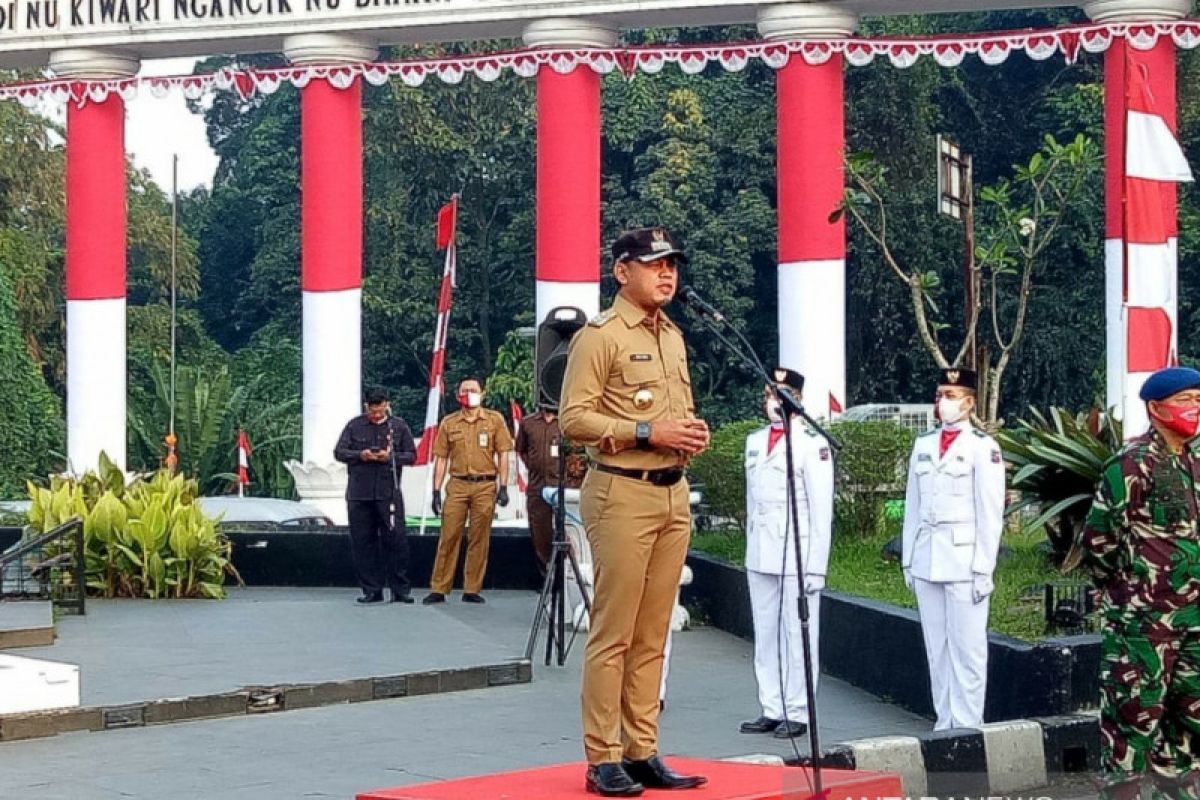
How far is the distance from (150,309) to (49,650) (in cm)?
2556

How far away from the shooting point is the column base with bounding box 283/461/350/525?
20250 millimetres

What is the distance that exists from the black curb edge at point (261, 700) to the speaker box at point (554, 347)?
60.7 inches

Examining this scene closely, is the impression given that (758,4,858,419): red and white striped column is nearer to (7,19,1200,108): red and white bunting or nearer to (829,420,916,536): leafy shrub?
(7,19,1200,108): red and white bunting

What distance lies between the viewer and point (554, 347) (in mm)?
12328

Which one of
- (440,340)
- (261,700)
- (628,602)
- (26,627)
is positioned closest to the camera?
(628,602)

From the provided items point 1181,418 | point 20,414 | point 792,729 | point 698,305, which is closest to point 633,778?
point 698,305

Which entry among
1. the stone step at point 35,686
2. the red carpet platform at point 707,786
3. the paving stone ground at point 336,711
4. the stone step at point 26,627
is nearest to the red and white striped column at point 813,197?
the paving stone ground at point 336,711

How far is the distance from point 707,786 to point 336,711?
4349 millimetres

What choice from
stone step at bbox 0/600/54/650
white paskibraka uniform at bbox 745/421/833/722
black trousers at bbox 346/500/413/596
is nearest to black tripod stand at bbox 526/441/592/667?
white paskibraka uniform at bbox 745/421/833/722

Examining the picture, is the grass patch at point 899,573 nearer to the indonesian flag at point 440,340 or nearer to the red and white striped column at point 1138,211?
the red and white striped column at point 1138,211

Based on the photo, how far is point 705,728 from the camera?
403 inches

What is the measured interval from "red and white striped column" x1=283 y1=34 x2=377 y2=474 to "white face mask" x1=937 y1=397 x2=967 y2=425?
11.2m

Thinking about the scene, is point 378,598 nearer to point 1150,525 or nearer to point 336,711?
point 336,711

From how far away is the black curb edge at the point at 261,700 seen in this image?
979cm
